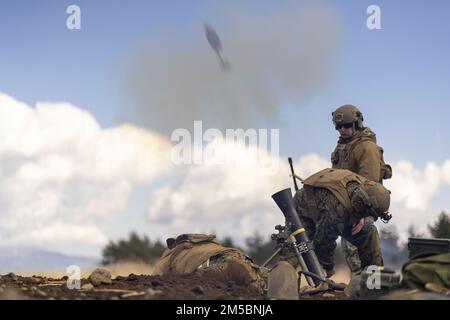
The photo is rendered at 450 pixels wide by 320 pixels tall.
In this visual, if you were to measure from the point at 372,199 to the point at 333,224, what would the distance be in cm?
78

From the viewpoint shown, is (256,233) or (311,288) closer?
(311,288)

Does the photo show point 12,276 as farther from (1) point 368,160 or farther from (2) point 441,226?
(2) point 441,226

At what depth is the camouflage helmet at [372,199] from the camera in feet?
36.2

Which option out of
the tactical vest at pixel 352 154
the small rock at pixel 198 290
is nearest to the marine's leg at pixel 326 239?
the tactical vest at pixel 352 154

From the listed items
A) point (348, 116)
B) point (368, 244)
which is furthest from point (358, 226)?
point (348, 116)

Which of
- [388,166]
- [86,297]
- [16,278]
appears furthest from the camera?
[388,166]

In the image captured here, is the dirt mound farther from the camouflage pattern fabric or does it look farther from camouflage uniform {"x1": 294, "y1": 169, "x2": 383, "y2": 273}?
the camouflage pattern fabric

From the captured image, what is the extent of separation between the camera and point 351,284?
9.54 metres

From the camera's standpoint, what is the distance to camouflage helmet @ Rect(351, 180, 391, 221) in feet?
36.2

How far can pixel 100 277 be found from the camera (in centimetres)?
975

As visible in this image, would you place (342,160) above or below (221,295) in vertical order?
above
